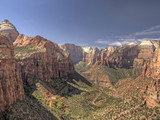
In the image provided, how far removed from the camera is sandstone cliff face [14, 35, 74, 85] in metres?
74.7

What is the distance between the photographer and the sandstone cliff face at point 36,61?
74.7 m

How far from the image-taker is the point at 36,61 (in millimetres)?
82625

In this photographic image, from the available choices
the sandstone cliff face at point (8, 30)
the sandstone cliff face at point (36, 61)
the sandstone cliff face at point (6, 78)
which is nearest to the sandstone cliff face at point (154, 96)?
the sandstone cliff face at point (6, 78)

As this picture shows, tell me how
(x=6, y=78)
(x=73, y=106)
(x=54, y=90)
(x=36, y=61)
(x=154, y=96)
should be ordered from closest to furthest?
(x=6, y=78) < (x=154, y=96) < (x=73, y=106) < (x=54, y=90) < (x=36, y=61)

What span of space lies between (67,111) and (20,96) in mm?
32208

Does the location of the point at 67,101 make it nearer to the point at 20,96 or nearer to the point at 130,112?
the point at 20,96

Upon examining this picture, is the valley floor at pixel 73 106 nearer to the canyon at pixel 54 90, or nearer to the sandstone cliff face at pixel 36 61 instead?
the canyon at pixel 54 90

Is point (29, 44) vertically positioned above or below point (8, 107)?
above

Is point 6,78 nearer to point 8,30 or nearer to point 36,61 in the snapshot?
point 36,61

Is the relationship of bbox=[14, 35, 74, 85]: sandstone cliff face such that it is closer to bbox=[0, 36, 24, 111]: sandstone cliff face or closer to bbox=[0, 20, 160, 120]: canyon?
bbox=[0, 20, 160, 120]: canyon

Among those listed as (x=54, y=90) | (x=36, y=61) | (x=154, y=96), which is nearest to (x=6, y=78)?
(x=154, y=96)

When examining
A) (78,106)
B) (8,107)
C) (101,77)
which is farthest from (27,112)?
(101,77)

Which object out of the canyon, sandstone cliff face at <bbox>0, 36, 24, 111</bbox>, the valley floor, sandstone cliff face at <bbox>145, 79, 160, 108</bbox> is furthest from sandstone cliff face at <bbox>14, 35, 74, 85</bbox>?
sandstone cliff face at <bbox>145, 79, 160, 108</bbox>

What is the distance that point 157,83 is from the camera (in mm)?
39500
